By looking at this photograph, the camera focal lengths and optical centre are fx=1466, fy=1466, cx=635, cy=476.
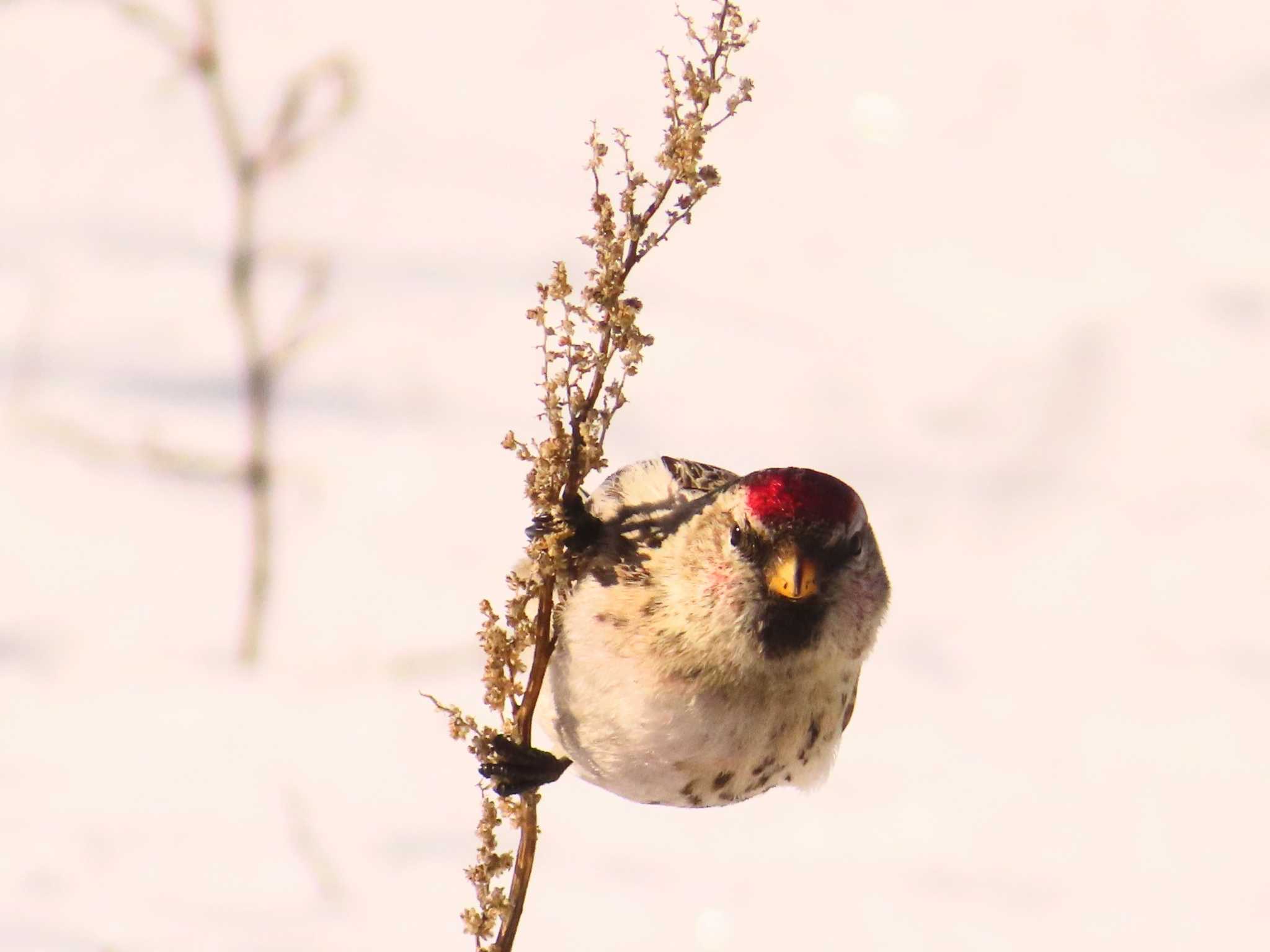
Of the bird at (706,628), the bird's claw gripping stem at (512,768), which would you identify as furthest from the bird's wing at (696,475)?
the bird's claw gripping stem at (512,768)

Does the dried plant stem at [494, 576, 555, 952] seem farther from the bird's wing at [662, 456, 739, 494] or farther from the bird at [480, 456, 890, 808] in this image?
the bird's wing at [662, 456, 739, 494]

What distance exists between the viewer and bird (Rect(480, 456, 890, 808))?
3.34 ft

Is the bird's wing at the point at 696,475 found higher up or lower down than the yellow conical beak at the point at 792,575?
higher up

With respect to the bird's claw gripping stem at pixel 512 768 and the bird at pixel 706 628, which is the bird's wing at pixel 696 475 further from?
the bird's claw gripping stem at pixel 512 768

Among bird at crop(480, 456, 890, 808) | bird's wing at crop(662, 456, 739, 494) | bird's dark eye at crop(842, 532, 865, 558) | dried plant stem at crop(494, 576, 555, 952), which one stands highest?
bird's wing at crop(662, 456, 739, 494)

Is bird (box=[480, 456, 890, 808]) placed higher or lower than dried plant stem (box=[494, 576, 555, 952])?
higher

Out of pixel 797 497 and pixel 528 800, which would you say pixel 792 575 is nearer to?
pixel 797 497

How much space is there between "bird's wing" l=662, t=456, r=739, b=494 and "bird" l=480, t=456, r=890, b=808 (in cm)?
3

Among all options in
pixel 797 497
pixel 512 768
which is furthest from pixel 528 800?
pixel 797 497

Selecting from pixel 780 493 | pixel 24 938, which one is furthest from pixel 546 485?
pixel 24 938

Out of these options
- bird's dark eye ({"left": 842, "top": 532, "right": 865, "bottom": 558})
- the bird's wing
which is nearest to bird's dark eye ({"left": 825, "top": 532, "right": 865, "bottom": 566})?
bird's dark eye ({"left": 842, "top": 532, "right": 865, "bottom": 558})

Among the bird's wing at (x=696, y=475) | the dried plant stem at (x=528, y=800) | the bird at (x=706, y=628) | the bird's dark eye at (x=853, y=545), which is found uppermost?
the bird's wing at (x=696, y=475)

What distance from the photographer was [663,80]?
815mm

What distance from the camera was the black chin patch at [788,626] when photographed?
1.05 meters
